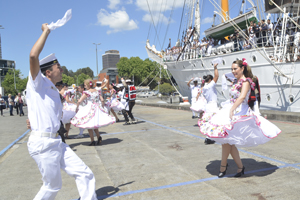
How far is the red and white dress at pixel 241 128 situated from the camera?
12.4 ft

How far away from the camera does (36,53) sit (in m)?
2.53

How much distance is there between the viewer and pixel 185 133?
8086 millimetres

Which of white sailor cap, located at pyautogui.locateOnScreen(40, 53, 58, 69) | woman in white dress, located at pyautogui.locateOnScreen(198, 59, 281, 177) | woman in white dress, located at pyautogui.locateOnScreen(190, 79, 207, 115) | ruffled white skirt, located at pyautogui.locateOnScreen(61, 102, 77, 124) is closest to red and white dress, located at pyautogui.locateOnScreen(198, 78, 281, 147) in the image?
woman in white dress, located at pyautogui.locateOnScreen(198, 59, 281, 177)

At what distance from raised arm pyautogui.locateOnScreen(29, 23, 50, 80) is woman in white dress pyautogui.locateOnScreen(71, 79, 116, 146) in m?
4.25

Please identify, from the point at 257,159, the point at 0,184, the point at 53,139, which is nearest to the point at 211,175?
the point at 257,159

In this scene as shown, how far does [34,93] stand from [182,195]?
7.43ft

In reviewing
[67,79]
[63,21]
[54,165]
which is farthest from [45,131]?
[67,79]

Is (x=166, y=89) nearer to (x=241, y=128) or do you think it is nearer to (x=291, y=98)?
(x=291, y=98)

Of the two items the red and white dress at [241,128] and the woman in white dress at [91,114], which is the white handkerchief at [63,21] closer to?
the red and white dress at [241,128]

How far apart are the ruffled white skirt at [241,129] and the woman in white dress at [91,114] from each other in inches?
143

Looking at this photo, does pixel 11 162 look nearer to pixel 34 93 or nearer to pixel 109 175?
pixel 109 175

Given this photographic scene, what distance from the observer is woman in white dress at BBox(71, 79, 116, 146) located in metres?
6.76

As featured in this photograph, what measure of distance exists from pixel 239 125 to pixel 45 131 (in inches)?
105

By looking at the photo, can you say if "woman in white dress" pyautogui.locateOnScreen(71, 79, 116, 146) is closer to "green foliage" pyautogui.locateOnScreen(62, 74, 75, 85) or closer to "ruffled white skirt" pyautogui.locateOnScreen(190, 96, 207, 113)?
"ruffled white skirt" pyautogui.locateOnScreen(190, 96, 207, 113)
